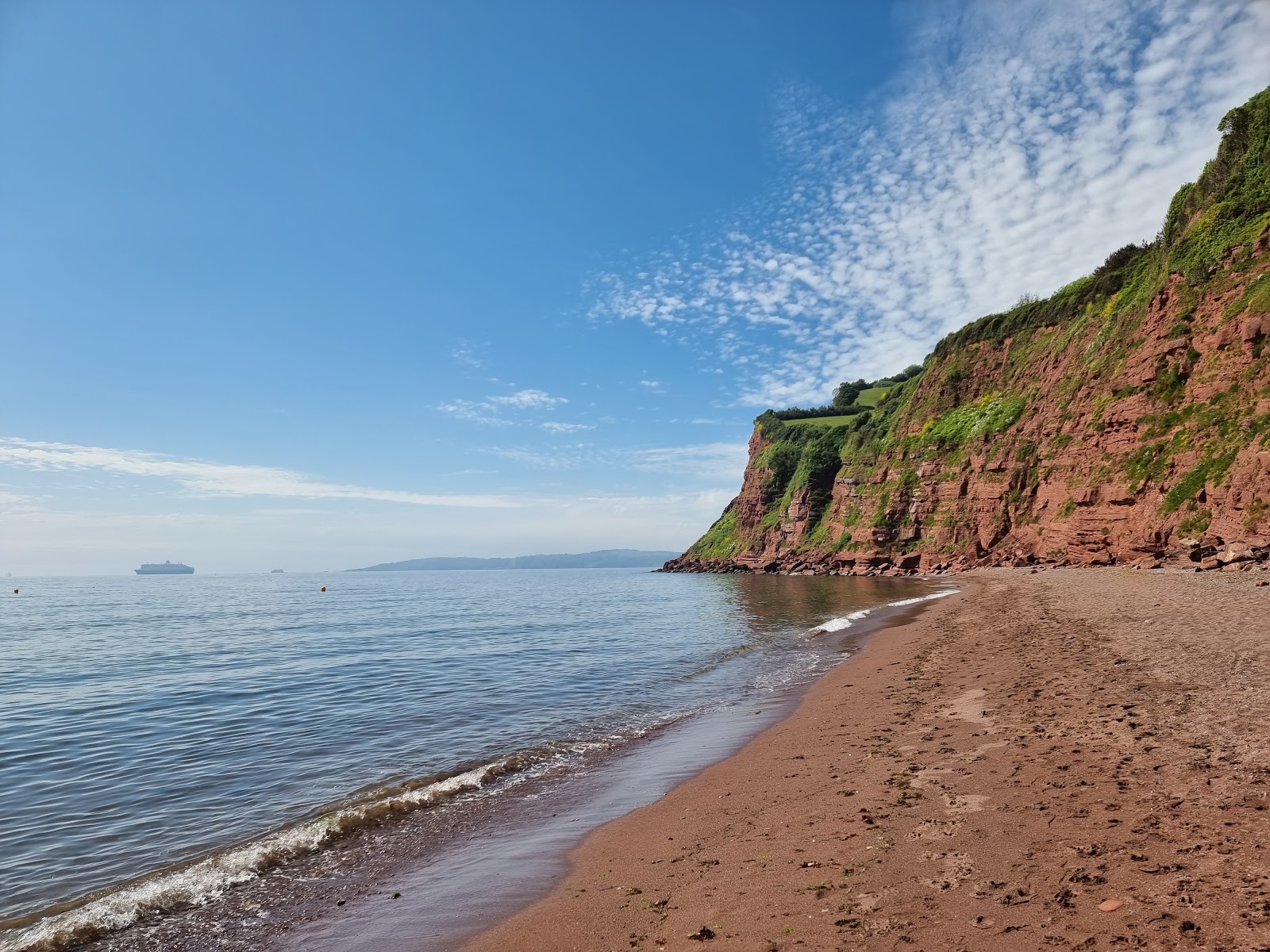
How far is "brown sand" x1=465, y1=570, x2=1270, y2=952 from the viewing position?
434cm

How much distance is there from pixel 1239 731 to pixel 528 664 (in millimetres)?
18945

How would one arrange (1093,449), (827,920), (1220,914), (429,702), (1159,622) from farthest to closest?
(1093,449) < (429,702) < (1159,622) < (827,920) < (1220,914)

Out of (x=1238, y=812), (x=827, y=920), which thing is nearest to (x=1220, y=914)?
(x=1238, y=812)

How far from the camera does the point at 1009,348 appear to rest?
67312mm

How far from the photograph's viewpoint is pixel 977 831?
5.90m

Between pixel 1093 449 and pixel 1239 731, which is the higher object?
pixel 1093 449

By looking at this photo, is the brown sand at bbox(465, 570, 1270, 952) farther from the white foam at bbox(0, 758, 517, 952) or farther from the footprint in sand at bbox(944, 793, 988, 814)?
the white foam at bbox(0, 758, 517, 952)

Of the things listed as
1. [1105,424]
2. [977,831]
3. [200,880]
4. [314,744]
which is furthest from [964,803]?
[1105,424]

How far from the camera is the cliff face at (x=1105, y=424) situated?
30.7m

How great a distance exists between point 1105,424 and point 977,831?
45.7m

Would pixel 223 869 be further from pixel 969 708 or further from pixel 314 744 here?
pixel 969 708

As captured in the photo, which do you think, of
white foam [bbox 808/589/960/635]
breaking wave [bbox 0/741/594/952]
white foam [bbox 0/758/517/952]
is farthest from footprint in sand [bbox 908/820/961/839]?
white foam [bbox 808/589/960/635]

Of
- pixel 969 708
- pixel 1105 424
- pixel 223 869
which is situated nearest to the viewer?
pixel 223 869

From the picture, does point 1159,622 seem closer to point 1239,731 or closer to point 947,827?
point 1239,731
